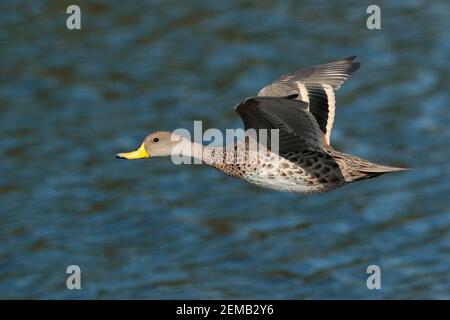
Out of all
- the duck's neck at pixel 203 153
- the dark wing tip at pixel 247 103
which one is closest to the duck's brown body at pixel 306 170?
the duck's neck at pixel 203 153

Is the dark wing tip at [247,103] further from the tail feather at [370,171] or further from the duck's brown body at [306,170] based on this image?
the tail feather at [370,171]

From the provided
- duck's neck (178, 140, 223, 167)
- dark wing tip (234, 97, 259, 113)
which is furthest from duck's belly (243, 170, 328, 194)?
dark wing tip (234, 97, 259, 113)

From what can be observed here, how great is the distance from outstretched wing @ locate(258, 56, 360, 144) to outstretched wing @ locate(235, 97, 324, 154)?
0.58 m

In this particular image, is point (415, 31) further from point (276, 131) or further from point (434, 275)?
point (276, 131)

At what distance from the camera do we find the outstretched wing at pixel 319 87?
935cm

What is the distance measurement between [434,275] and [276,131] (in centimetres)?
580

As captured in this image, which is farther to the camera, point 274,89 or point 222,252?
A: point 222,252

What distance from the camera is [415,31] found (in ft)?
58.8

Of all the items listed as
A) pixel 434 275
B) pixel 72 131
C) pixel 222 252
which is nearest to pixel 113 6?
pixel 72 131

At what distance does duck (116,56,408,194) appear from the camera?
830cm

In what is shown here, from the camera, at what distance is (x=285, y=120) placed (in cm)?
833
